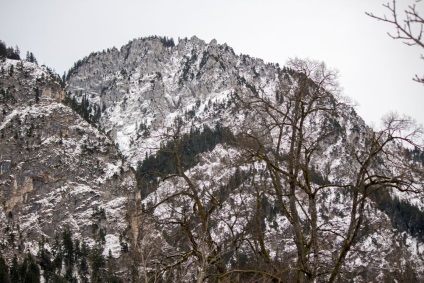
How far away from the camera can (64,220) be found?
129 m

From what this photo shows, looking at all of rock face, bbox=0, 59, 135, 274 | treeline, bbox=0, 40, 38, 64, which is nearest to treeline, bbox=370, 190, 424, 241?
rock face, bbox=0, 59, 135, 274

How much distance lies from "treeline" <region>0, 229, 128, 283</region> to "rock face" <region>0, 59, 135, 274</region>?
13.1 ft

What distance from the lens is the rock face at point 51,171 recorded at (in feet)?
407

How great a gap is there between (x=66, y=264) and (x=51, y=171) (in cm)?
4426

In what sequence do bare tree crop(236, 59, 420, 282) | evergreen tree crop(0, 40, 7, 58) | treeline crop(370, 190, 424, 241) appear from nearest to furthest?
bare tree crop(236, 59, 420, 282)
treeline crop(370, 190, 424, 241)
evergreen tree crop(0, 40, 7, 58)

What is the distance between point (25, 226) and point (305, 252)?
12546 cm

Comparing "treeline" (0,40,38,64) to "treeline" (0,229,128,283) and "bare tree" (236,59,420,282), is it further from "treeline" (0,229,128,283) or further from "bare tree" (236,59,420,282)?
"bare tree" (236,59,420,282)

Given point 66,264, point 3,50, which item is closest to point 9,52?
point 3,50

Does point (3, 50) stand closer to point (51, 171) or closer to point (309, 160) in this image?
point (51, 171)

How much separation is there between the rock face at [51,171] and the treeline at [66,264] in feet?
13.1

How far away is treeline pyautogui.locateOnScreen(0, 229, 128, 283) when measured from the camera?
84.9m

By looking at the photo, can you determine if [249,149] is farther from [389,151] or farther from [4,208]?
[4,208]

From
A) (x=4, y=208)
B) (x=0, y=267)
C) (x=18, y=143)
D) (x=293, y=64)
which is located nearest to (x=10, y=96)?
(x=18, y=143)

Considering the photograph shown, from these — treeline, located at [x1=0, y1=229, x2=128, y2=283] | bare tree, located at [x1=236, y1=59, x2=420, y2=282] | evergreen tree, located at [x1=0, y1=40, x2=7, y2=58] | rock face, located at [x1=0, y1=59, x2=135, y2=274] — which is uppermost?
evergreen tree, located at [x1=0, y1=40, x2=7, y2=58]
